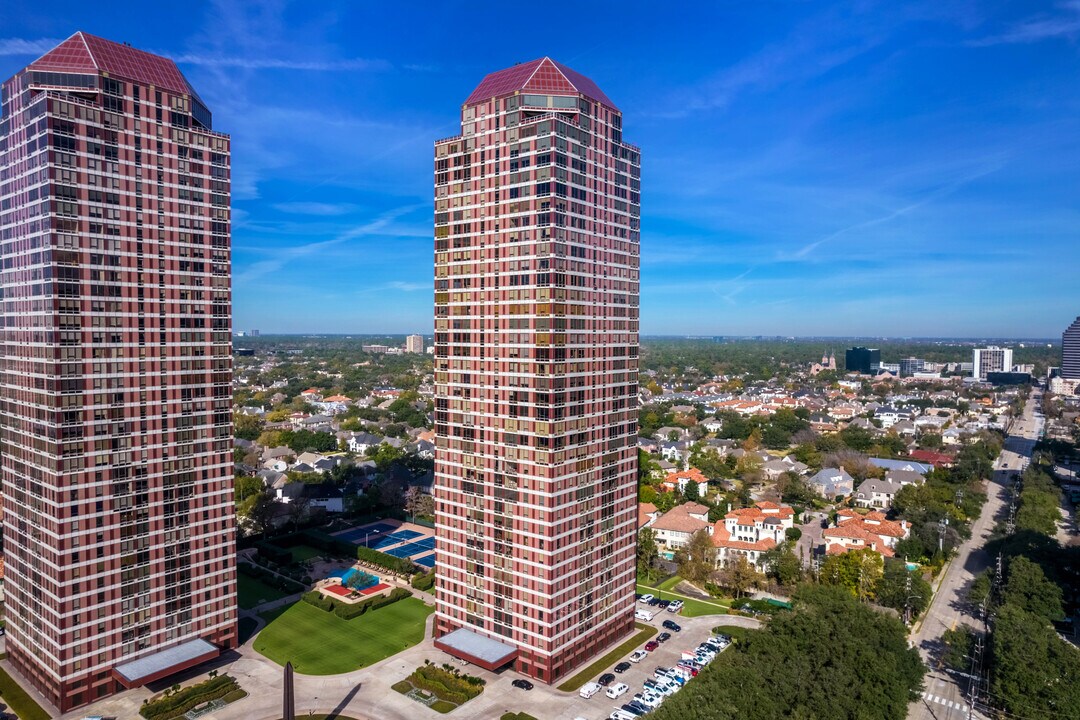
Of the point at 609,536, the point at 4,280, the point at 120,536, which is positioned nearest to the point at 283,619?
the point at 120,536

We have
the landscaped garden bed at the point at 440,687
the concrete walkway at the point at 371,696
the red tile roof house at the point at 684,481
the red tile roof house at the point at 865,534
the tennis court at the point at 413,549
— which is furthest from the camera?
the red tile roof house at the point at 684,481

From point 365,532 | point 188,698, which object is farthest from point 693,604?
point 188,698

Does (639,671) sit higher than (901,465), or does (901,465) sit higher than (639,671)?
(901,465)

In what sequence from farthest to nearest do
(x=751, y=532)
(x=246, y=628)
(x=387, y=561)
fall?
(x=751, y=532) → (x=387, y=561) → (x=246, y=628)

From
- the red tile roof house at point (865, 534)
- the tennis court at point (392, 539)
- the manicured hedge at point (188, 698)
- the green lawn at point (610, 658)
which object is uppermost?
the red tile roof house at point (865, 534)

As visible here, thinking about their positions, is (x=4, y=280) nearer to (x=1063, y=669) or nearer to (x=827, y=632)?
(x=827, y=632)

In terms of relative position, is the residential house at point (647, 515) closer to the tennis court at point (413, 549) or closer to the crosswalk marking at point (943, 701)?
the tennis court at point (413, 549)

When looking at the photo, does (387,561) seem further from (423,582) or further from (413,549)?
(413,549)

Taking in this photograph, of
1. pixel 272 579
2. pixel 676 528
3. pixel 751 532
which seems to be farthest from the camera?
pixel 676 528

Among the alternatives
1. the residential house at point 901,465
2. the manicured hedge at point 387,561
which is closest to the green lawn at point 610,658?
the manicured hedge at point 387,561
